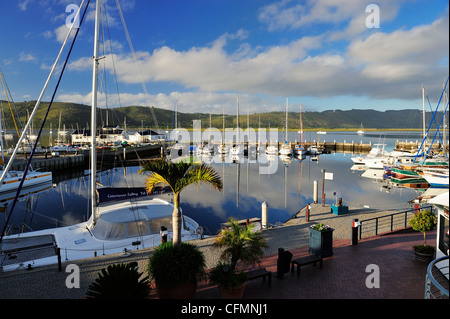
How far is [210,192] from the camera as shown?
39531 mm

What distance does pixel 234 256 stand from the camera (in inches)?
361

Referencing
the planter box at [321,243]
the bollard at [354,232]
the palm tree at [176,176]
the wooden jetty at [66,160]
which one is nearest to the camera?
the palm tree at [176,176]

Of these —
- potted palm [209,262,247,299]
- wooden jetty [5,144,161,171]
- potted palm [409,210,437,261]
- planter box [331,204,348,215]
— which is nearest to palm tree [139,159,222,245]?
potted palm [209,262,247,299]

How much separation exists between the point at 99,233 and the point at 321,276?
11.5 metres

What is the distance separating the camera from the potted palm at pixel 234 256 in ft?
26.7

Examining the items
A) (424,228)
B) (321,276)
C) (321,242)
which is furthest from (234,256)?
(424,228)

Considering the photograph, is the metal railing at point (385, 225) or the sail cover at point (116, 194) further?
the sail cover at point (116, 194)

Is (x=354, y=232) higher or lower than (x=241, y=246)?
lower

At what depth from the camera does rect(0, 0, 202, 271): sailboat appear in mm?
13883

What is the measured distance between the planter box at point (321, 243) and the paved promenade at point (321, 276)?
280mm

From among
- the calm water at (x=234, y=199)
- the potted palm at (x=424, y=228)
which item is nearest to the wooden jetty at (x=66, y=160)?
the calm water at (x=234, y=199)

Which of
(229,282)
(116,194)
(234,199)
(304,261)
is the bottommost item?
(234,199)

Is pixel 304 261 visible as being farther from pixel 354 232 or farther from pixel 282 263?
pixel 354 232

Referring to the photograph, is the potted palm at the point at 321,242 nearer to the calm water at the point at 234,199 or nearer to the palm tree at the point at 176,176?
the palm tree at the point at 176,176
